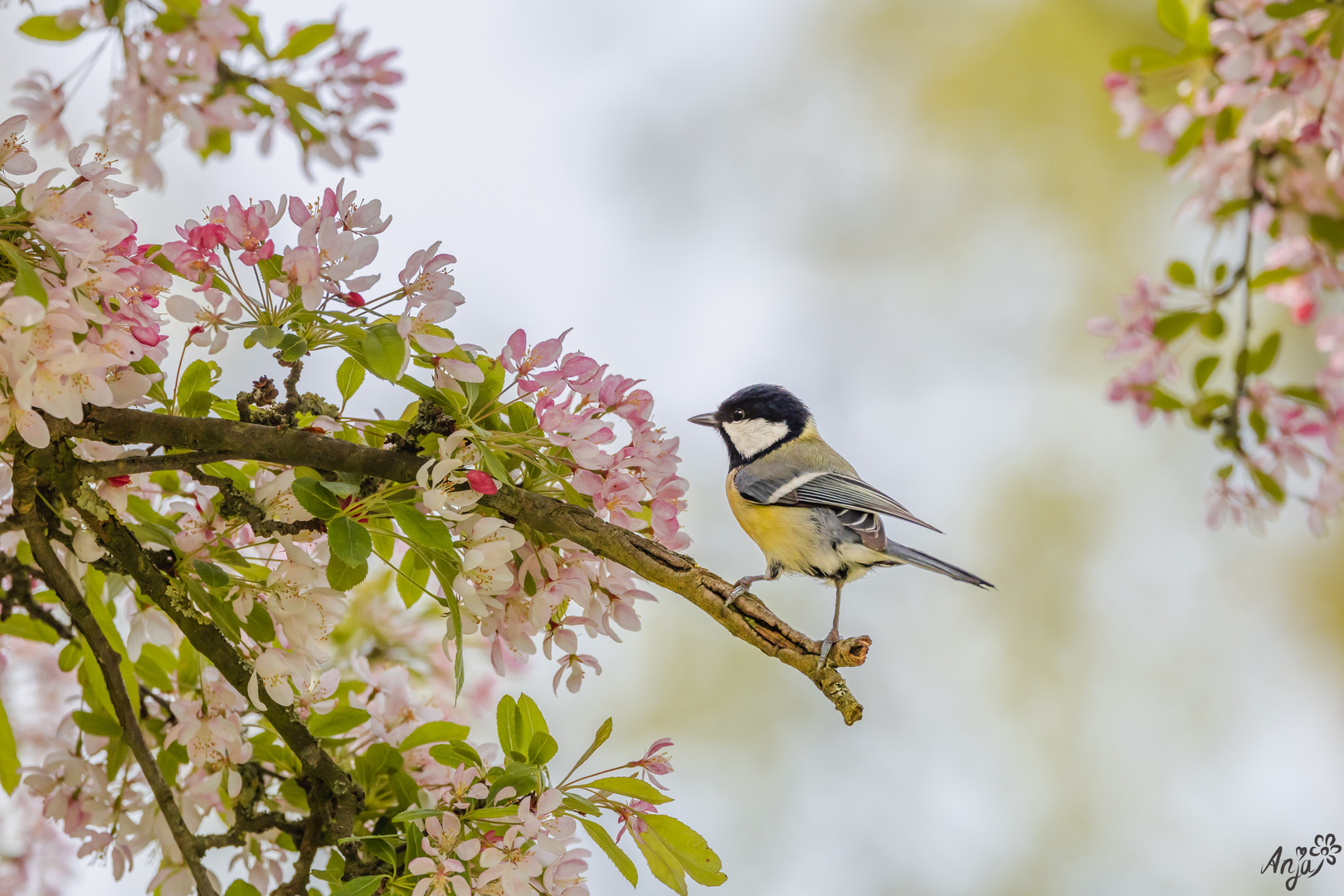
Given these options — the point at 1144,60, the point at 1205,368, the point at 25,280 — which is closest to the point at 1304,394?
the point at 1205,368

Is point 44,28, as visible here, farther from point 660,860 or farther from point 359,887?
point 660,860

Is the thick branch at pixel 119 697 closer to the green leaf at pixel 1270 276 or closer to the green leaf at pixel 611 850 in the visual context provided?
the green leaf at pixel 611 850

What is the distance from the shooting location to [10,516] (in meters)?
1.03

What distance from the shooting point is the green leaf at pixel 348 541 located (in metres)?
0.92

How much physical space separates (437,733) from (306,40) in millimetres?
773

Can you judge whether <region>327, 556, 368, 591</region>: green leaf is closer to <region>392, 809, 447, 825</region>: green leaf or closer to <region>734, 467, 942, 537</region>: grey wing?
<region>392, 809, 447, 825</region>: green leaf

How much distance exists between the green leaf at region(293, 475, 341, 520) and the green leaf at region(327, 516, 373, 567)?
1 centimetres

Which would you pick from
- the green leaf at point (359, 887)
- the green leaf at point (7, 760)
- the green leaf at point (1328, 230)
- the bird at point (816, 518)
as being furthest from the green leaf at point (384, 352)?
the green leaf at point (1328, 230)

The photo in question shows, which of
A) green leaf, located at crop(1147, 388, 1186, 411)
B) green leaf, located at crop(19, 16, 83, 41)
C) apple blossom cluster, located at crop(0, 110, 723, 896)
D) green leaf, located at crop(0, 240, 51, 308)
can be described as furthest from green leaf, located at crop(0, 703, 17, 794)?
green leaf, located at crop(1147, 388, 1186, 411)

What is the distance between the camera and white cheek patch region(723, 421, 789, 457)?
241cm

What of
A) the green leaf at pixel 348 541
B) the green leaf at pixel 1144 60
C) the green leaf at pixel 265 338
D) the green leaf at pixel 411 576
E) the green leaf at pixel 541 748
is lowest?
the green leaf at pixel 541 748

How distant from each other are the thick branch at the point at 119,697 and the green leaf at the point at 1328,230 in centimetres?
167

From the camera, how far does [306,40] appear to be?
1048mm

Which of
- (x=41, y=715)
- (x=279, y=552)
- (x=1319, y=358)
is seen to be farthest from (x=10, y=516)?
(x=1319, y=358)
